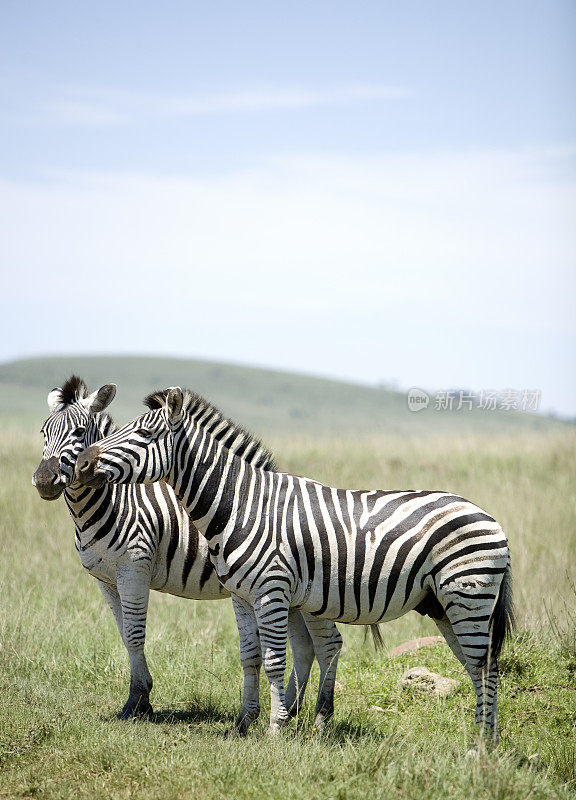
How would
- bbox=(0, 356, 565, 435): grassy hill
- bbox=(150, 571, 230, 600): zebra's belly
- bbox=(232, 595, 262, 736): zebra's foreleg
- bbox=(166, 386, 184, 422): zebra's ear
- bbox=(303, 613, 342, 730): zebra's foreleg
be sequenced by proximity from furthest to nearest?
bbox=(0, 356, 565, 435): grassy hill, bbox=(150, 571, 230, 600): zebra's belly, bbox=(303, 613, 342, 730): zebra's foreleg, bbox=(232, 595, 262, 736): zebra's foreleg, bbox=(166, 386, 184, 422): zebra's ear

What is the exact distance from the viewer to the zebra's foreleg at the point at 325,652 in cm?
618

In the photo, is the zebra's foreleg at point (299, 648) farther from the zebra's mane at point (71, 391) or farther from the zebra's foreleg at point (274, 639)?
the zebra's mane at point (71, 391)

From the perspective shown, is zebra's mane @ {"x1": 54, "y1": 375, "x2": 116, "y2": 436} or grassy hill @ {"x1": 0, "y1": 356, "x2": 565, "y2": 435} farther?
grassy hill @ {"x1": 0, "y1": 356, "x2": 565, "y2": 435}

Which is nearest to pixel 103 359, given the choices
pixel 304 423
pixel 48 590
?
pixel 304 423

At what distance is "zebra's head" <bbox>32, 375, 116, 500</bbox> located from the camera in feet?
18.8

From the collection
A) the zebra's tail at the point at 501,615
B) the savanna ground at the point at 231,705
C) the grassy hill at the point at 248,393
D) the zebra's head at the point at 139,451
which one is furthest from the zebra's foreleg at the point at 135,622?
the grassy hill at the point at 248,393

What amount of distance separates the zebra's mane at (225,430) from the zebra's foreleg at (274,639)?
1.02 metres

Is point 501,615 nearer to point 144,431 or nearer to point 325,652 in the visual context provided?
point 325,652

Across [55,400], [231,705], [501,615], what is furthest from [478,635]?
[55,400]

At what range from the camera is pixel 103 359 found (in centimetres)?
10350

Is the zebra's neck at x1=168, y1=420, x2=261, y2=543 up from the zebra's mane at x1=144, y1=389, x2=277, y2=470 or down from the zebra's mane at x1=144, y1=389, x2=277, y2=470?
down

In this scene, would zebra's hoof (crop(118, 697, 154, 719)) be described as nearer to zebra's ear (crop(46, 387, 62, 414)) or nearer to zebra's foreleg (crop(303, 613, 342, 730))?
zebra's foreleg (crop(303, 613, 342, 730))

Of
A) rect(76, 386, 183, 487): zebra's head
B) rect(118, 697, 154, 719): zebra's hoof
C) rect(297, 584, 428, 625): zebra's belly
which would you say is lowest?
rect(118, 697, 154, 719): zebra's hoof

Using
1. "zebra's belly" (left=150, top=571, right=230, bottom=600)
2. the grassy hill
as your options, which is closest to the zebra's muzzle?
"zebra's belly" (left=150, top=571, right=230, bottom=600)
